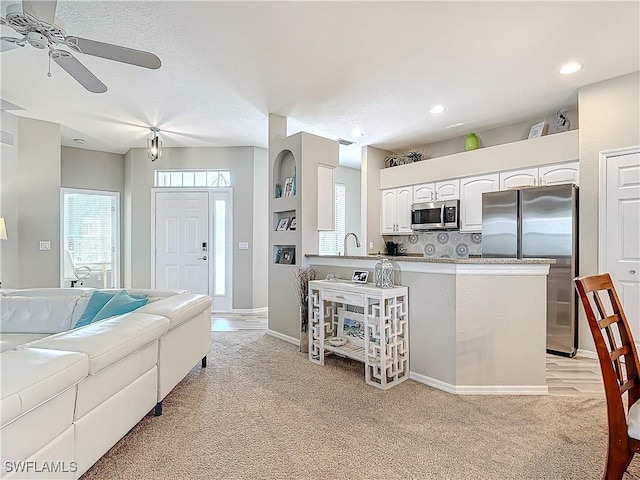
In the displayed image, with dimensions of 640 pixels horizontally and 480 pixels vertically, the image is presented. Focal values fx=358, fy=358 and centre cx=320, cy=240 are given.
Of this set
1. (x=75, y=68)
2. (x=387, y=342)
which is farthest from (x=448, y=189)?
(x=75, y=68)

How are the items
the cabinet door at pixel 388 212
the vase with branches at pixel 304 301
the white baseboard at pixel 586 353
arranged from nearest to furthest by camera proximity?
1. the white baseboard at pixel 586 353
2. the vase with branches at pixel 304 301
3. the cabinet door at pixel 388 212

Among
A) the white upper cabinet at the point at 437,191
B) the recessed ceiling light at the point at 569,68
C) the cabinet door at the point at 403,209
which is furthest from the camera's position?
the cabinet door at the point at 403,209

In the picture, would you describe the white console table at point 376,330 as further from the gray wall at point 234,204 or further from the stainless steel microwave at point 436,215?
the gray wall at point 234,204

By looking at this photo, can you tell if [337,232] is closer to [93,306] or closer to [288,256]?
[288,256]

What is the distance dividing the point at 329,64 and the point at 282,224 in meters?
1.92

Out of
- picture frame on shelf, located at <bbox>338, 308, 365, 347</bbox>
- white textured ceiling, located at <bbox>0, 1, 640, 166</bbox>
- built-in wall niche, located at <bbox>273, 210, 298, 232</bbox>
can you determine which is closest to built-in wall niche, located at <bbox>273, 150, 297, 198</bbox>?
built-in wall niche, located at <bbox>273, 210, 298, 232</bbox>

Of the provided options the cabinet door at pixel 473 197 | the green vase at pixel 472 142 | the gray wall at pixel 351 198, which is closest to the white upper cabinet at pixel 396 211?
the cabinet door at pixel 473 197

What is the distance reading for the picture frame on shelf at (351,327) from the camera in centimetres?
328

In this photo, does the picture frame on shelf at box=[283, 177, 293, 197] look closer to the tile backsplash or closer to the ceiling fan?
the ceiling fan

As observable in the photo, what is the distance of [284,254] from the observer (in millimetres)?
4352

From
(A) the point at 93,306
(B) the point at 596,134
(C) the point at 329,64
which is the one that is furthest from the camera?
(B) the point at 596,134

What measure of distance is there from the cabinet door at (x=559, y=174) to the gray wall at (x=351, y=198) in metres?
3.90

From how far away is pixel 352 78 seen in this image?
3.47 m

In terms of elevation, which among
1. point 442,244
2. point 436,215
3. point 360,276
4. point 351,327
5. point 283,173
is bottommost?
point 351,327
